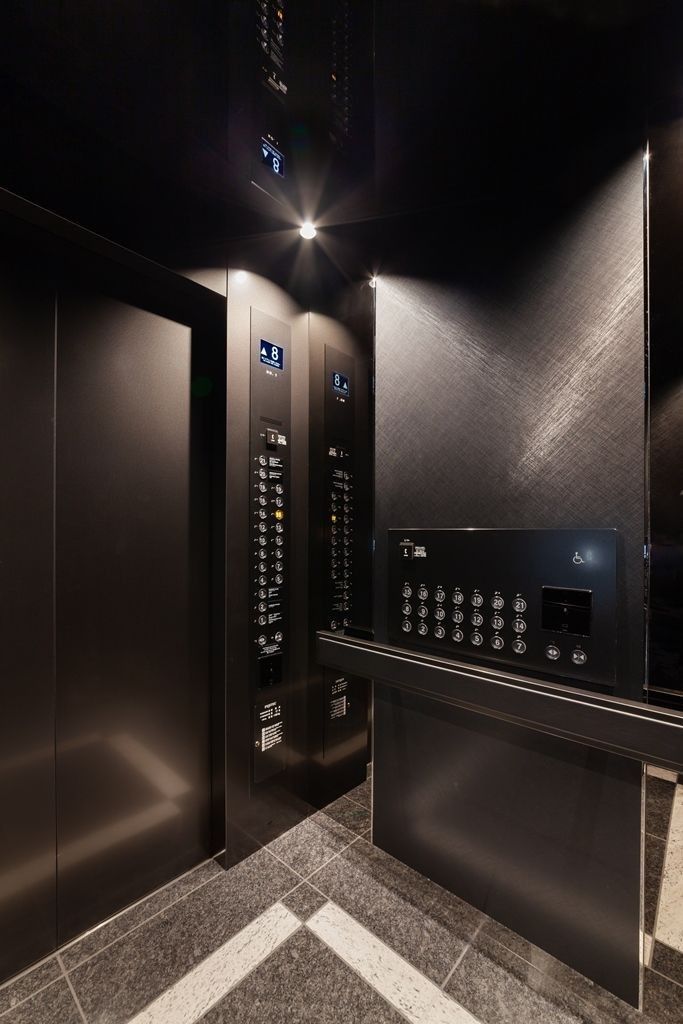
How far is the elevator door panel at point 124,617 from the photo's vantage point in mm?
1389

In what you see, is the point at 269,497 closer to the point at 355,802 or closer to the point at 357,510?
the point at 357,510

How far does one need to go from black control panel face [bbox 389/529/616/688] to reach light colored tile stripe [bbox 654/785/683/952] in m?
0.49

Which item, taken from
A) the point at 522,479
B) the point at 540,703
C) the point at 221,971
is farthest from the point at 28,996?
the point at 522,479

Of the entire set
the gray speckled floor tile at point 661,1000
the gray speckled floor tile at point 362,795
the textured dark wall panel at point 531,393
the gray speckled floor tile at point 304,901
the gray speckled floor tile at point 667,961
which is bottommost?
the gray speckled floor tile at point 362,795

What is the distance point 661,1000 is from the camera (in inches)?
A: 43.8

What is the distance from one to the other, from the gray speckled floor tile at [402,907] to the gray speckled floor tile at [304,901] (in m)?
0.04

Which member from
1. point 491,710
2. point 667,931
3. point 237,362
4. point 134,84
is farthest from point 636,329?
point 667,931

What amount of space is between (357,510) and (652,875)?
1485 millimetres

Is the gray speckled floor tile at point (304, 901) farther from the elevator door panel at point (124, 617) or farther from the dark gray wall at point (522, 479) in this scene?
the elevator door panel at point (124, 617)

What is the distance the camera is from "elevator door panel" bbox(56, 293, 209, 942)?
54.7 inches

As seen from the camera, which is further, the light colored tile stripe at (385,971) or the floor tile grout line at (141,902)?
the floor tile grout line at (141,902)

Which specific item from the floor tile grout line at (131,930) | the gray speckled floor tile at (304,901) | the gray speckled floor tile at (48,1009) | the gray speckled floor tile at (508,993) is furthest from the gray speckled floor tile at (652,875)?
the gray speckled floor tile at (48,1009)

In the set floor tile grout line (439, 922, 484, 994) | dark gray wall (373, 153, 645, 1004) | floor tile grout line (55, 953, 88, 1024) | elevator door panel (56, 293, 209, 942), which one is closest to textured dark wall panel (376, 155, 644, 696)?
dark gray wall (373, 153, 645, 1004)

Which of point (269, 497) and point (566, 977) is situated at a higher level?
point (269, 497)
